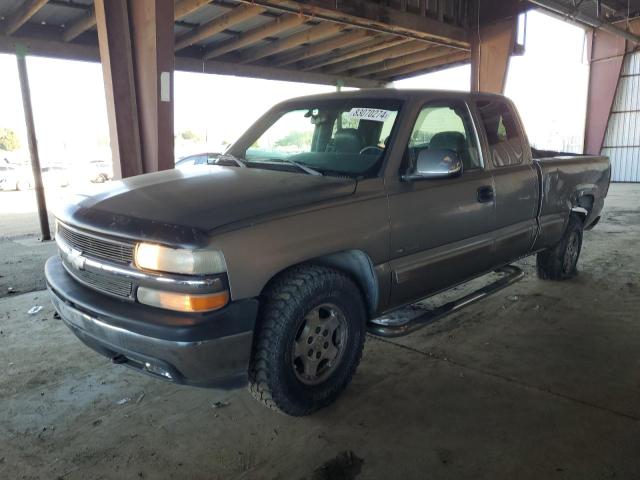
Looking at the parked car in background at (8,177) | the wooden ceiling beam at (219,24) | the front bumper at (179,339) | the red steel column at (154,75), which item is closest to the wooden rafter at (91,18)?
the wooden ceiling beam at (219,24)

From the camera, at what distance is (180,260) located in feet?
7.45

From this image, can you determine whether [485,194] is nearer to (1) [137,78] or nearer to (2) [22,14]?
(1) [137,78]

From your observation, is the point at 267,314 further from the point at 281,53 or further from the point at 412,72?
the point at 412,72

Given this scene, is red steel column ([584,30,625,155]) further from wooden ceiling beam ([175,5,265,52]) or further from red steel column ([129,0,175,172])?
red steel column ([129,0,175,172])

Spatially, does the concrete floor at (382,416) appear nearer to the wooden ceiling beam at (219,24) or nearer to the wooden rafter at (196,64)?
the wooden ceiling beam at (219,24)

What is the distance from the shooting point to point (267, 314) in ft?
8.19

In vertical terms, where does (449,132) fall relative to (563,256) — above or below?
above

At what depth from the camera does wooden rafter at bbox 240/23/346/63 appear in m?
9.97

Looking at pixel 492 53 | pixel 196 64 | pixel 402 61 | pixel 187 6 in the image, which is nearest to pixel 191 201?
pixel 187 6

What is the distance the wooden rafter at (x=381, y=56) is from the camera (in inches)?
480

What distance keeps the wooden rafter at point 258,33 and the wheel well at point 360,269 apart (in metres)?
6.91

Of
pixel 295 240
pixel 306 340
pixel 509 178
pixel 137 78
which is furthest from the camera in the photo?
pixel 137 78

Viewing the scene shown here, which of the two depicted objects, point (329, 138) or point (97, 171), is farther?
point (97, 171)

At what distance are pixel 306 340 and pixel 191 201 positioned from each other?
3.24ft
